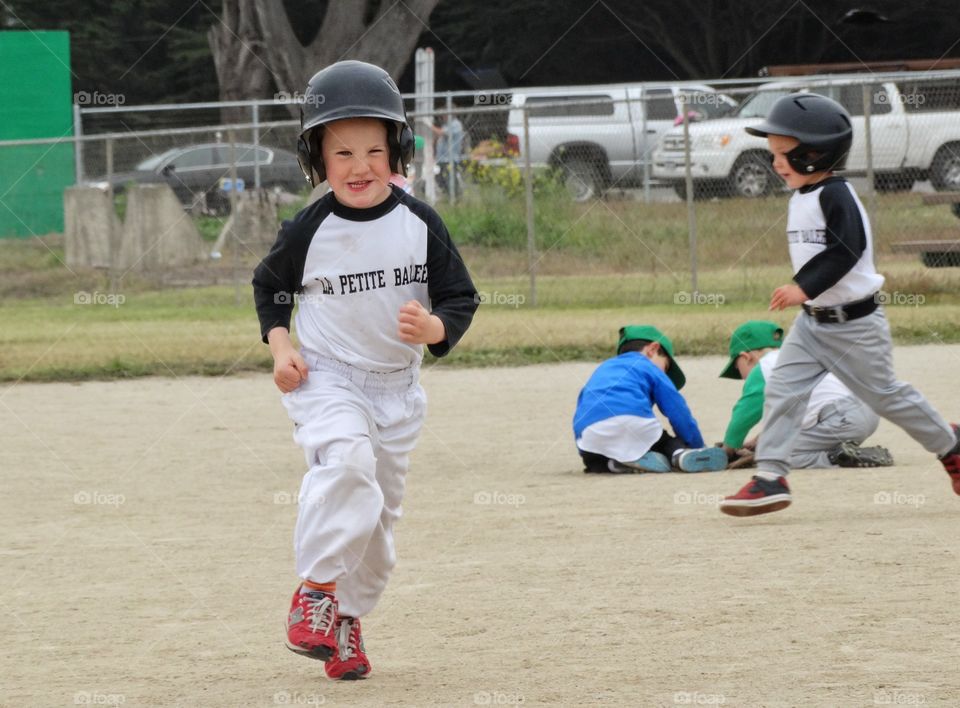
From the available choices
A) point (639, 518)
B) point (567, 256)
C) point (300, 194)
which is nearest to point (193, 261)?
point (300, 194)

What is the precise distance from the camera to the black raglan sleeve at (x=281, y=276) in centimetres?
398

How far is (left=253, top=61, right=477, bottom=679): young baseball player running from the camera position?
3852 mm

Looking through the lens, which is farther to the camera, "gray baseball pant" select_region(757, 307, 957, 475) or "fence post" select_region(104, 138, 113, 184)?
"fence post" select_region(104, 138, 113, 184)

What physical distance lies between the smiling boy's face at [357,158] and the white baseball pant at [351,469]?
0.44 metres

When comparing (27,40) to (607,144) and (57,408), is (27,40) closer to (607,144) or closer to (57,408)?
(607,144)
